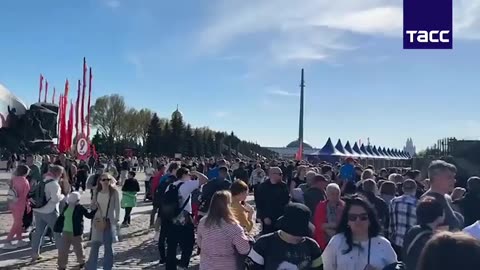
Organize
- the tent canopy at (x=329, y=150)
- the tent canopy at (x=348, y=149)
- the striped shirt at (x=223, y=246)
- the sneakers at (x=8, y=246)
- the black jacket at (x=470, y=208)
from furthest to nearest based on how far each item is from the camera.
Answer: the tent canopy at (x=348, y=149)
the tent canopy at (x=329, y=150)
the sneakers at (x=8, y=246)
the black jacket at (x=470, y=208)
the striped shirt at (x=223, y=246)

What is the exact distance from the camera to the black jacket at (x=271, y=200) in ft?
32.4

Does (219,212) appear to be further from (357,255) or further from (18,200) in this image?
(18,200)

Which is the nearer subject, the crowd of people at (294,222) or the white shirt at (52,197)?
the crowd of people at (294,222)

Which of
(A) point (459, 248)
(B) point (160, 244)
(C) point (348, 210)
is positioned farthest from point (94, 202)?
(A) point (459, 248)

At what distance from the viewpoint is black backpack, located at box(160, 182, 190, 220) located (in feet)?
32.2

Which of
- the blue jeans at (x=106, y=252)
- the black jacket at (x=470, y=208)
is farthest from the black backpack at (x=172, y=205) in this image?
the black jacket at (x=470, y=208)

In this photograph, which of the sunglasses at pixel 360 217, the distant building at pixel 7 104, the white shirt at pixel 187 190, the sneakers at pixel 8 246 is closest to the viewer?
the sunglasses at pixel 360 217

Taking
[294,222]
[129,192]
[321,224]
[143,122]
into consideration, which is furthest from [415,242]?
[143,122]

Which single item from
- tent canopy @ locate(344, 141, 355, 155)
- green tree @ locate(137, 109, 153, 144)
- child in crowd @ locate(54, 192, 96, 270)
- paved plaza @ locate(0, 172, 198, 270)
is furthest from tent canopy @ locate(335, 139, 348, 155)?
green tree @ locate(137, 109, 153, 144)

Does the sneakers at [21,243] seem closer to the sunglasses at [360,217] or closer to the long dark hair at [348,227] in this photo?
the long dark hair at [348,227]

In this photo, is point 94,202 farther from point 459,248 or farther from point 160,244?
point 459,248

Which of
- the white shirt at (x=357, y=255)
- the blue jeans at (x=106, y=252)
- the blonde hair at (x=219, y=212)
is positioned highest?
the blonde hair at (x=219, y=212)

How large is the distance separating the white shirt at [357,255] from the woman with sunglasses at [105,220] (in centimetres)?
518

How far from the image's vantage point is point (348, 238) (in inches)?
188
